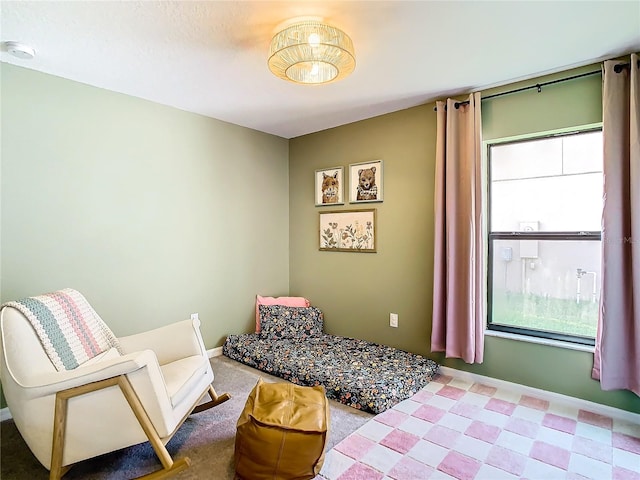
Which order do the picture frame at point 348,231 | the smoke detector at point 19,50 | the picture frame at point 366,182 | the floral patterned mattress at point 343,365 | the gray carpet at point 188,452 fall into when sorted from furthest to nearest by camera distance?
the picture frame at point 348,231
the picture frame at point 366,182
the floral patterned mattress at point 343,365
the smoke detector at point 19,50
the gray carpet at point 188,452

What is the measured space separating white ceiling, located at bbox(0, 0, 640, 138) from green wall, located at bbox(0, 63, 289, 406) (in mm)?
276

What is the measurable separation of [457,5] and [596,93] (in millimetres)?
1312

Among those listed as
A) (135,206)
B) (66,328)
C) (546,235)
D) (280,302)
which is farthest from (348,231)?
(66,328)

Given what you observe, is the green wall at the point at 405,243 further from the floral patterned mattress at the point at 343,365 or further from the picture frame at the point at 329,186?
the floral patterned mattress at the point at 343,365

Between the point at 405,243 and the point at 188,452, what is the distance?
7.60 ft

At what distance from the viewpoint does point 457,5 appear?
179cm

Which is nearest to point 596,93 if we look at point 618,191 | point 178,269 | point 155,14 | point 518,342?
point 618,191

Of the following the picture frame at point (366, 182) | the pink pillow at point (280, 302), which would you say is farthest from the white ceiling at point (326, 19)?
the pink pillow at point (280, 302)

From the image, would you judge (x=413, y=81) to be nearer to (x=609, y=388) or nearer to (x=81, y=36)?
(x=81, y=36)

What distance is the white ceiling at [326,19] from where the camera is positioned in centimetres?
182

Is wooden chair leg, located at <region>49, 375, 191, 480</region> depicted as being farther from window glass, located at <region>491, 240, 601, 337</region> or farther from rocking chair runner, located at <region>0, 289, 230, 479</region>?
window glass, located at <region>491, 240, 601, 337</region>

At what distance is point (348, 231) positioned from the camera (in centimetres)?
376

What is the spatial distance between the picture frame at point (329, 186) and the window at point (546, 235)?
4.72 feet

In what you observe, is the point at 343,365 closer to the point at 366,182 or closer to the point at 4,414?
the point at 366,182
